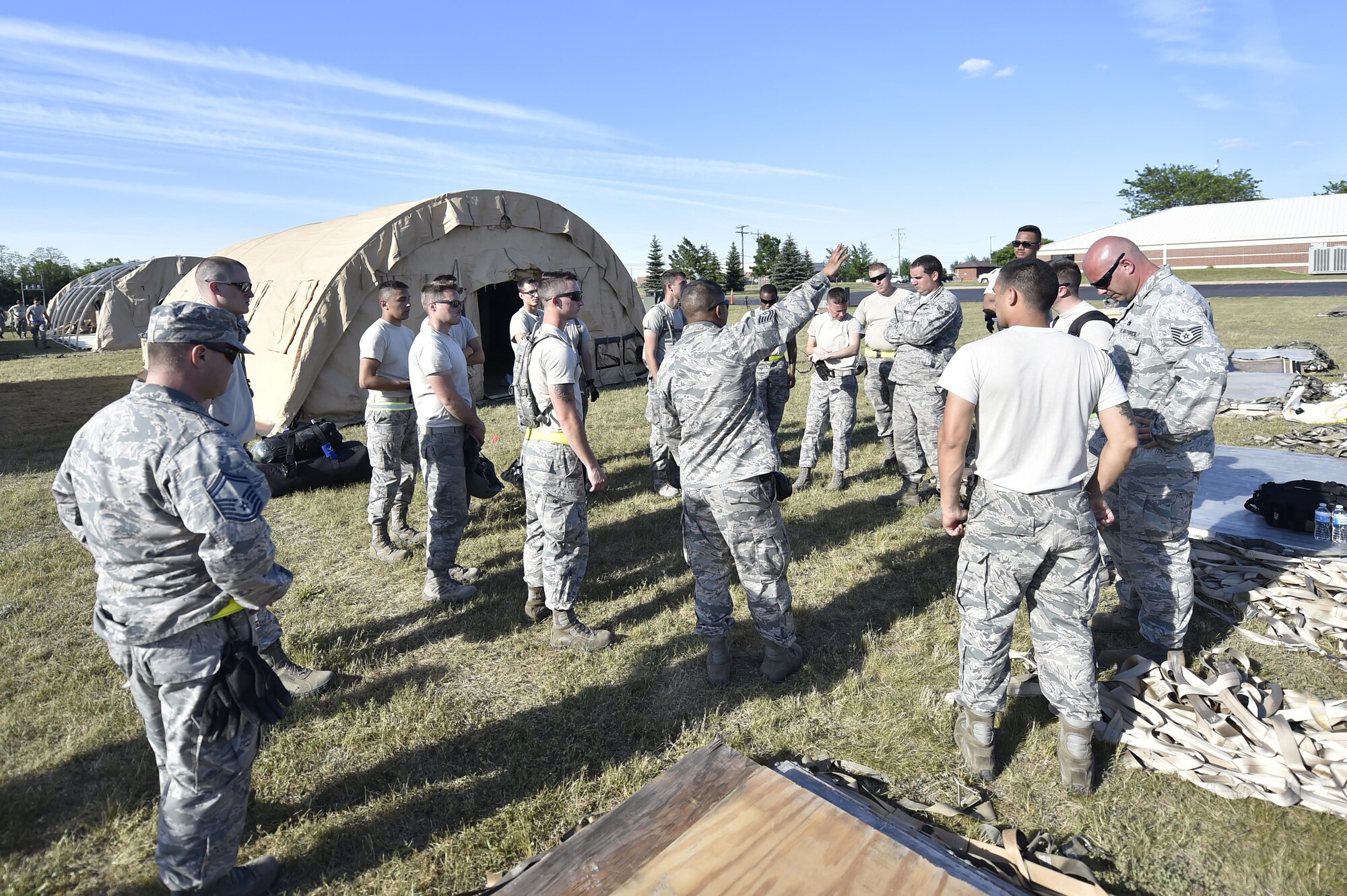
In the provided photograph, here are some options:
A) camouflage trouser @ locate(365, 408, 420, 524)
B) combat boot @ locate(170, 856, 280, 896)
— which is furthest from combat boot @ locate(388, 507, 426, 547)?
combat boot @ locate(170, 856, 280, 896)

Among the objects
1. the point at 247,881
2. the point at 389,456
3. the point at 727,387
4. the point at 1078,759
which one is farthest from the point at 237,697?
the point at 389,456

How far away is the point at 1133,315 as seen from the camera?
3.88 metres

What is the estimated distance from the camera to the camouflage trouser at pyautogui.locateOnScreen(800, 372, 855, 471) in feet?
24.4

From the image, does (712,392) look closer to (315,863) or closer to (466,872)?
(466,872)

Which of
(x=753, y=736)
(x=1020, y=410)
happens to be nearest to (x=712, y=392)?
(x=1020, y=410)

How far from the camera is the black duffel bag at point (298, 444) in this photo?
746 cm

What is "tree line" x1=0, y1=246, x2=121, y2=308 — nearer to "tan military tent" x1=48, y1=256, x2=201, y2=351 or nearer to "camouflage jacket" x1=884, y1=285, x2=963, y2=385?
"tan military tent" x1=48, y1=256, x2=201, y2=351

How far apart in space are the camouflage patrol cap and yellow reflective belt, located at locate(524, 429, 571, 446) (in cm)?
212

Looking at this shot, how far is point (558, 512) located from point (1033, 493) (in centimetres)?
262

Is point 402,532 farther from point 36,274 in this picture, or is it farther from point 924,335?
point 36,274

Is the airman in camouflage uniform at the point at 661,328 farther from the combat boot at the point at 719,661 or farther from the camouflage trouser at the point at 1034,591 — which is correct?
the camouflage trouser at the point at 1034,591

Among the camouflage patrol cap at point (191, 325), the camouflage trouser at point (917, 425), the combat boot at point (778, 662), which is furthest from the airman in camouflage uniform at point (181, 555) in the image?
the camouflage trouser at point (917, 425)

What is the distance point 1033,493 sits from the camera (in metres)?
3.04

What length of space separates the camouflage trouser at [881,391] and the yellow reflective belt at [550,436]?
429 centimetres
